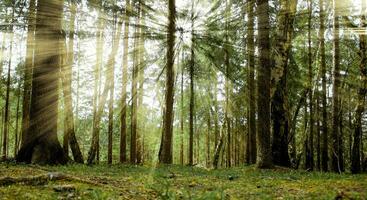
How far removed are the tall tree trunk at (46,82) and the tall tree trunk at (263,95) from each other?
626 centimetres

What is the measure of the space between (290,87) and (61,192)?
2142 centimetres

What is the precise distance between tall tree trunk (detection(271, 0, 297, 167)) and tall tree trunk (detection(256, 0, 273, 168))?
1.47 m

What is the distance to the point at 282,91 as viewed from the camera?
14719 mm

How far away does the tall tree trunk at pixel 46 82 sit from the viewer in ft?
42.5

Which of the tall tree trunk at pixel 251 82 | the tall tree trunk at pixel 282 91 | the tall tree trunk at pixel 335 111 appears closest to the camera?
the tall tree trunk at pixel 282 91

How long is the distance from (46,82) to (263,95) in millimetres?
6881

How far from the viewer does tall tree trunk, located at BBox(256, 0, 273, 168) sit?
13.0m

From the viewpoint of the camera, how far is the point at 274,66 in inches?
583

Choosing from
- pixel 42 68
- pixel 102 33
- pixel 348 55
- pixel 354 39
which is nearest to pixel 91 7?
pixel 102 33

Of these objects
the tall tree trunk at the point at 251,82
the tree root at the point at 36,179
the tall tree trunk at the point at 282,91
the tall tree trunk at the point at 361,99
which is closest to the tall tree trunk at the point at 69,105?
the tall tree trunk at the point at 282,91

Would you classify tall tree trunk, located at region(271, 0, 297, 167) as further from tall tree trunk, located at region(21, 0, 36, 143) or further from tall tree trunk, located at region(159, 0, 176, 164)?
tall tree trunk, located at region(21, 0, 36, 143)

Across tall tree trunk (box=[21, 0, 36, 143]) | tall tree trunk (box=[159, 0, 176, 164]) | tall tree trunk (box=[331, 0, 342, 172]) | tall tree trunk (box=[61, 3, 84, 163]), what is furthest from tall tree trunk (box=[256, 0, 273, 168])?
tall tree trunk (box=[21, 0, 36, 143])

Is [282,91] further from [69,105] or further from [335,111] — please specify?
[69,105]

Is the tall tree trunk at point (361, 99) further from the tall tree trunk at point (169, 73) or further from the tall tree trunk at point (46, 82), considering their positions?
the tall tree trunk at point (46, 82)
